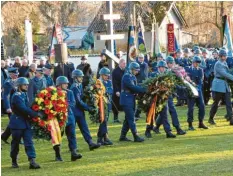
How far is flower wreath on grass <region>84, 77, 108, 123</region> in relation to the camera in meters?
14.8

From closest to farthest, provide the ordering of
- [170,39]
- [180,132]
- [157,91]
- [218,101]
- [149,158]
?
1. [149,158]
2. [157,91]
3. [180,132]
4. [218,101]
5. [170,39]

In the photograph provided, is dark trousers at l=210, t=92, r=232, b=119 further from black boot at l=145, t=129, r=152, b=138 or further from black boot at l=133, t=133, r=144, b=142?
black boot at l=133, t=133, r=144, b=142

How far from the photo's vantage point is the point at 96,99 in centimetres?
1480

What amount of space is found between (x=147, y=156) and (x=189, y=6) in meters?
46.4

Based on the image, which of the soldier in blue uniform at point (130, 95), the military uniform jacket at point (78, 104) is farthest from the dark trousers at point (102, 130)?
the military uniform jacket at point (78, 104)

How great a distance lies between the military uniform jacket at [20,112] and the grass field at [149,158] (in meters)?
0.85

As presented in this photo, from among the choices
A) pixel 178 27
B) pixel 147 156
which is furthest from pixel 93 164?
pixel 178 27

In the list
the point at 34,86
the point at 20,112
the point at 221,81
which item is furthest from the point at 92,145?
the point at 221,81

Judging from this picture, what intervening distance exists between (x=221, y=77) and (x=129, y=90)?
370cm

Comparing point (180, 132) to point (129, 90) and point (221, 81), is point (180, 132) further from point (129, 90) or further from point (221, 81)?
point (221, 81)

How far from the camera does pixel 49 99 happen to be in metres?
12.8

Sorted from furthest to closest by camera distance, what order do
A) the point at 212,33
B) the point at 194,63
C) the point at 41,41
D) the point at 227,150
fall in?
1. the point at 41,41
2. the point at 212,33
3. the point at 194,63
4. the point at 227,150

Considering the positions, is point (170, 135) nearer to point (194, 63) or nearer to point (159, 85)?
point (159, 85)

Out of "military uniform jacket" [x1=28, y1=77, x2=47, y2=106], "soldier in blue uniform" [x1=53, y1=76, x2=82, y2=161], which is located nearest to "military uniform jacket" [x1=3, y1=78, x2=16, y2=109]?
"military uniform jacket" [x1=28, y1=77, x2=47, y2=106]
